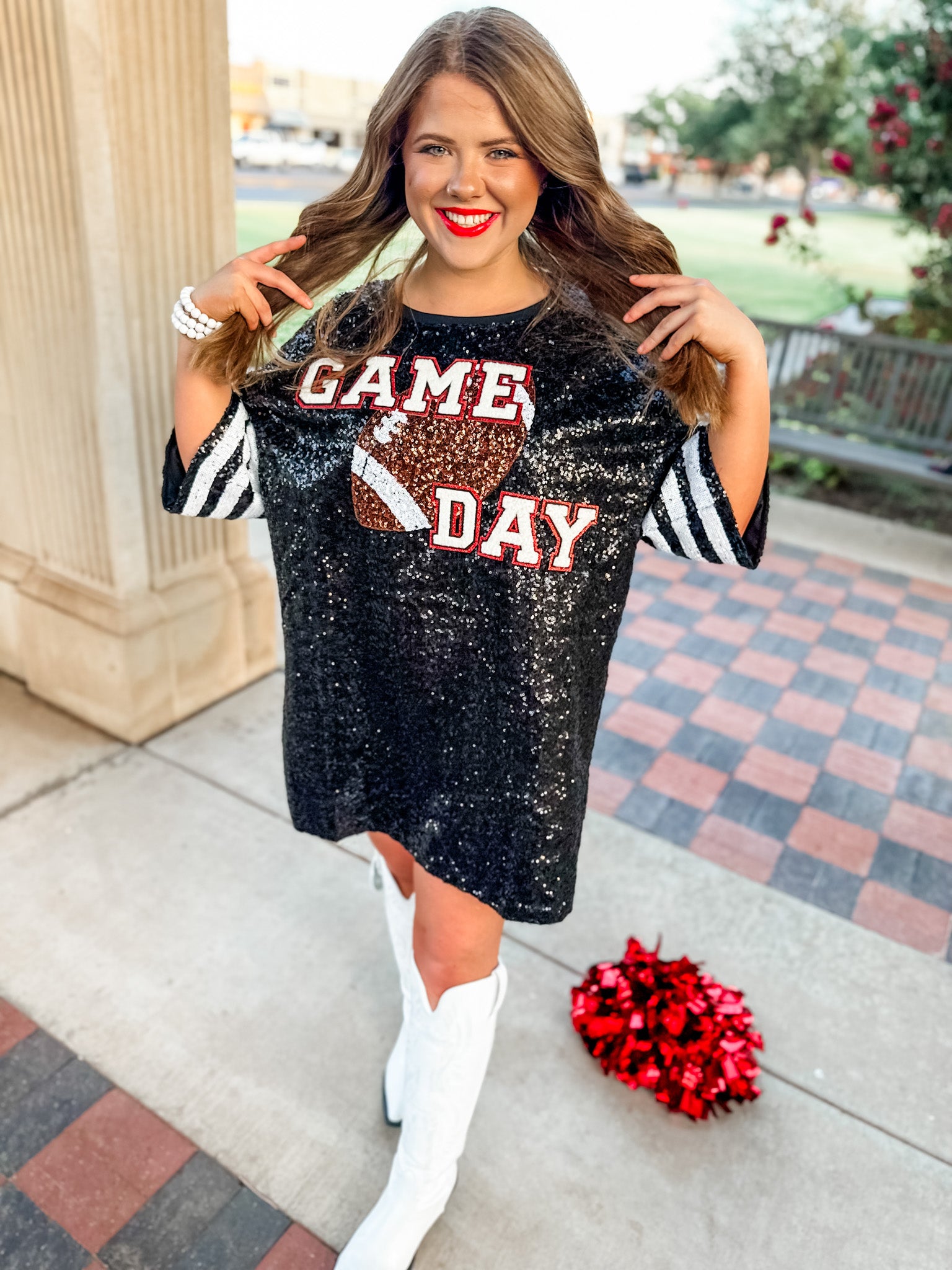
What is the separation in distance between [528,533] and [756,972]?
69.0 inches

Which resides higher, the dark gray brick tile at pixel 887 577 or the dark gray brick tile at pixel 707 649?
the dark gray brick tile at pixel 887 577

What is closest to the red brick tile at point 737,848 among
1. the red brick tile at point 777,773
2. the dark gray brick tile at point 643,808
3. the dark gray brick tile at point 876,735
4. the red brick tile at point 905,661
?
the dark gray brick tile at point 643,808

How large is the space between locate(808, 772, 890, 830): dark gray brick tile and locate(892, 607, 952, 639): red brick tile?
143 centimetres

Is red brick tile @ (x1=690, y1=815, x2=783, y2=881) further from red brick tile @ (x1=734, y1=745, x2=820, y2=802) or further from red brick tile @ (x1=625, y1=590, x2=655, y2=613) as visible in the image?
red brick tile @ (x1=625, y1=590, x2=655, y2=613)

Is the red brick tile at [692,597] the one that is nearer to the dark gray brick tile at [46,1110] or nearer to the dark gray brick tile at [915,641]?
the dark gray brick tile at [915,641]

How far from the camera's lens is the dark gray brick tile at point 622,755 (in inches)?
133

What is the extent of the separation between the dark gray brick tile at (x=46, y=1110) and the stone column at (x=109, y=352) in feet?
4.21

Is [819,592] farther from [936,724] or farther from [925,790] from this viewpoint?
[925,790]

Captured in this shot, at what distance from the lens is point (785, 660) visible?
4.17m

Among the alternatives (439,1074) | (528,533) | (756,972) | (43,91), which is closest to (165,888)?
(439,1074)

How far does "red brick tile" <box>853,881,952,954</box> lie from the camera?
273 cm

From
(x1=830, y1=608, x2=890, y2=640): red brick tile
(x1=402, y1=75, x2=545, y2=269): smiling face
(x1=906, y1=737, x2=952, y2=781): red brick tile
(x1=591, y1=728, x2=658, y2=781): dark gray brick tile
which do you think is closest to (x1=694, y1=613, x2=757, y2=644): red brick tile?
(x1=830, y1=608, x2=890, y2=640): red brick tile

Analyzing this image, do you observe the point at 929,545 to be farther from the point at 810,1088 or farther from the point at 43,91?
the point at 43,91

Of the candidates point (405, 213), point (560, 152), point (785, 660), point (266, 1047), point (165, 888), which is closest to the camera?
point (560, 152)
